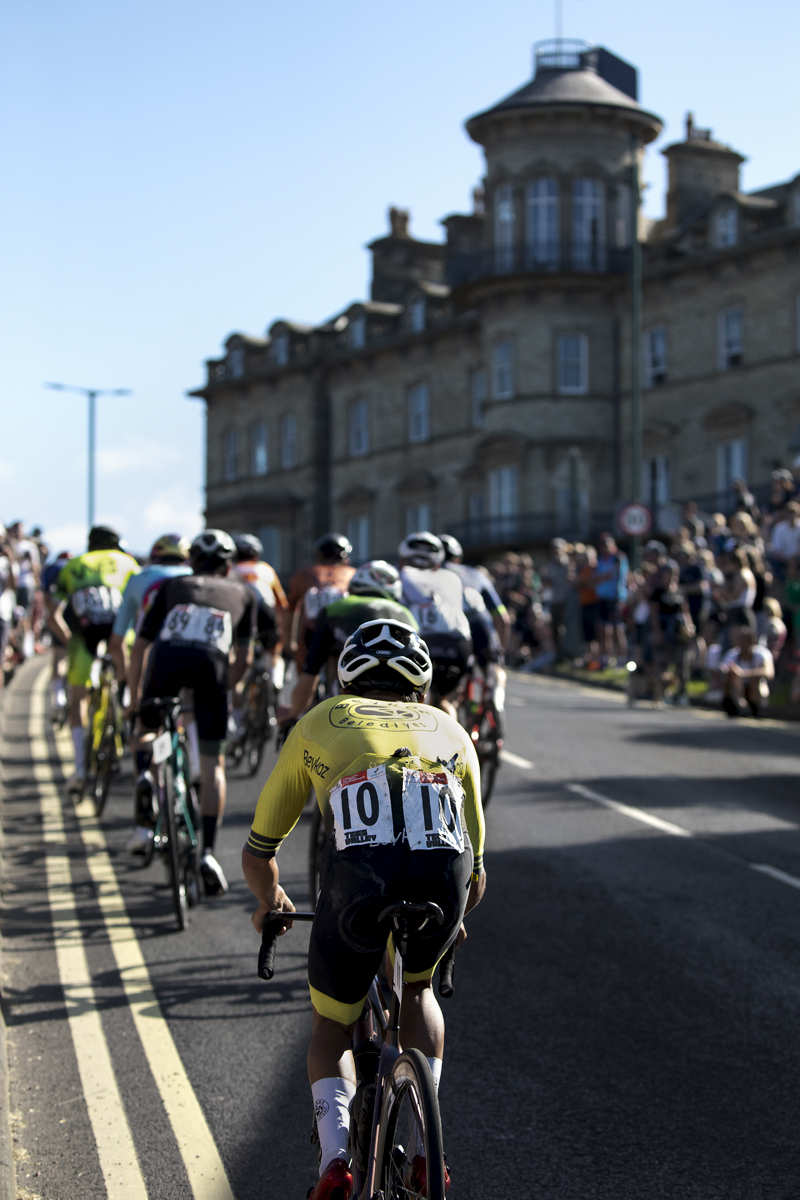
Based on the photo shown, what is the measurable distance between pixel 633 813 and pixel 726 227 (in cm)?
3843

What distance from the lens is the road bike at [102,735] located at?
1152 cm

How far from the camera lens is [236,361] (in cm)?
6775

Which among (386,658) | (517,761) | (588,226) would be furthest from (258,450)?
(386,658)

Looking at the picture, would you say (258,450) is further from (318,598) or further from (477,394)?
(318,598)

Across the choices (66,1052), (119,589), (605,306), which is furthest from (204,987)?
(605,306)

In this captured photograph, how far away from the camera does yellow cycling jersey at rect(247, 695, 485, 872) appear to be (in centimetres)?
408

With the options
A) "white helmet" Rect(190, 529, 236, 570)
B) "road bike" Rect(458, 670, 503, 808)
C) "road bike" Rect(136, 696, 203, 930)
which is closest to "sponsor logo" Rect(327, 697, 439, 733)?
"road bike" Rect(136, 696, 203, 930)

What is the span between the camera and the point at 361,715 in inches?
165

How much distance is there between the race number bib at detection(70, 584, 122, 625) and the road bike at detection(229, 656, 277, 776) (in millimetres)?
2276

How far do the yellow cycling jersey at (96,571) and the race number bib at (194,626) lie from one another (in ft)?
11.7

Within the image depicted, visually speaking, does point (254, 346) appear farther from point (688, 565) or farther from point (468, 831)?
point (468, 831)

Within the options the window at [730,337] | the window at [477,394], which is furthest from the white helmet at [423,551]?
the window at [477,394]

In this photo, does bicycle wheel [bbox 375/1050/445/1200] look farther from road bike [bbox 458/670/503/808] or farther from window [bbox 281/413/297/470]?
window [bbox 281/413/297/470]

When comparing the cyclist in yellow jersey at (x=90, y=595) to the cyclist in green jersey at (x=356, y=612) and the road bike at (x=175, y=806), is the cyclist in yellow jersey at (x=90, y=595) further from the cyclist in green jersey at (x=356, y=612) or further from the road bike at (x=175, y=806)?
the cyclist in green jersey at (x=356, y=612)
